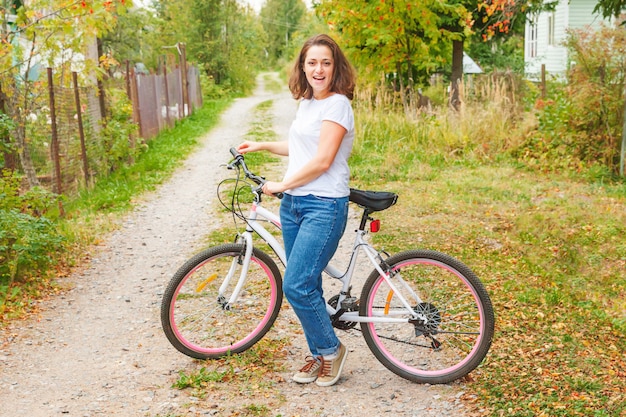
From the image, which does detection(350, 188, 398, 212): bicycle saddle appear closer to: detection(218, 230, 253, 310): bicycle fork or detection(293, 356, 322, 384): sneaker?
detection(218, 230, 253, 310): bicycle fork

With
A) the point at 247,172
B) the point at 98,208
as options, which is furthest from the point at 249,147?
the point at 98,208

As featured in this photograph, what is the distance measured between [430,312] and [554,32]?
25981 mm

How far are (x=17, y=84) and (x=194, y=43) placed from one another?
98.6ft

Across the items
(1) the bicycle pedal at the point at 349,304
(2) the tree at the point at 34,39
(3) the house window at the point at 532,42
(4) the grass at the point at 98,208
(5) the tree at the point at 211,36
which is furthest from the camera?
(5) the tree at the point at 211,36

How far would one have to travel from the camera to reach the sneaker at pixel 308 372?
13.8ft

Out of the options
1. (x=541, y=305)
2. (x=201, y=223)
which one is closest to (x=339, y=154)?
(x=541, y=305)

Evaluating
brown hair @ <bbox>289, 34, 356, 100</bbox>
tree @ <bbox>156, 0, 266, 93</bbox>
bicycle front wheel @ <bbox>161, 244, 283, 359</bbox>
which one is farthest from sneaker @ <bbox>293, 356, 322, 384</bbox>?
tree @ <bbox>156, 0, 266, 93</bbox>

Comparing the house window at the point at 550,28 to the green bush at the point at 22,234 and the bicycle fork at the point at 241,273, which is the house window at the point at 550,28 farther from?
the bicycle fork at the point at 241,273

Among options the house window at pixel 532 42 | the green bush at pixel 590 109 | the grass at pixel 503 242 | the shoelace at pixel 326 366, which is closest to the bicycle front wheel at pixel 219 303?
the grass at pixel 503 242

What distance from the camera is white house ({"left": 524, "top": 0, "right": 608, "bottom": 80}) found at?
25703mm

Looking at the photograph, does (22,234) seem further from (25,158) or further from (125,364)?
(25,158)

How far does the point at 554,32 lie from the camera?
2750cm

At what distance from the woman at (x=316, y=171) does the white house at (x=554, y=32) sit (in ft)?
68.7

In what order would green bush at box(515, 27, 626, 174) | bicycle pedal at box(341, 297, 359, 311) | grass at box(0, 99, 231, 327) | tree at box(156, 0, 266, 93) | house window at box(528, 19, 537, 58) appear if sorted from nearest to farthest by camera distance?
bicycle pedal at box(341, 297, 359, 311) < grass at box(0, 99, 231, 327) < green bush at box(515, 27, 626, 174) < house window at box(528, 19, 537, 58) < tree at box(156, 0, 266, 93)
